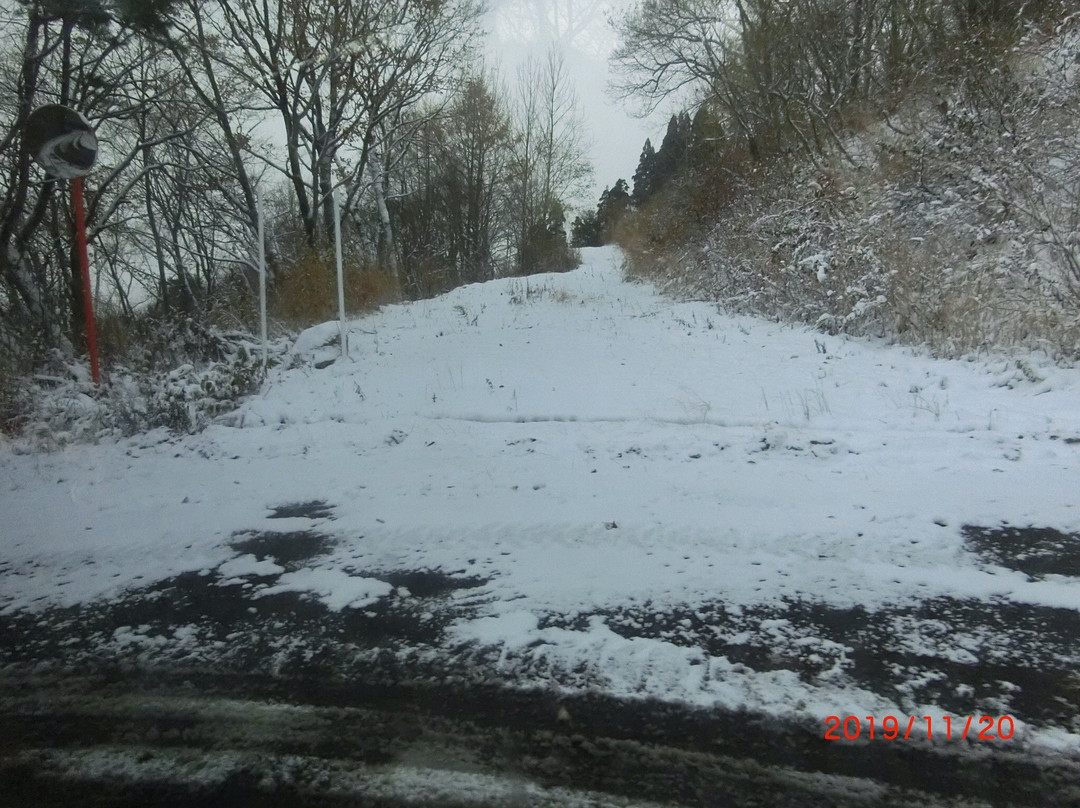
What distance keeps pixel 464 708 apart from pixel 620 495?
1.91 meters

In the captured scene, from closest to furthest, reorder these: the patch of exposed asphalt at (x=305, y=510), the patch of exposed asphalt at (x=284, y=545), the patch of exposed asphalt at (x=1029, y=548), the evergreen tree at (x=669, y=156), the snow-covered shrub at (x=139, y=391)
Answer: the patch of exposed asphalt at (x=1029, y=548) → the patch of exposed asphalt at (x=284, y=545) → the patch of exposed asphalt at (x=305, y=510) → the snow-covered shrub at (x=139, y=391) → the evergreen tree at (x=669, y=156)

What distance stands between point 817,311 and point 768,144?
8.41 meters

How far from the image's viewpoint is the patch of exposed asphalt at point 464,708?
176 centimetres

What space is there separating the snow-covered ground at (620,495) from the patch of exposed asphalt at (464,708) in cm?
9

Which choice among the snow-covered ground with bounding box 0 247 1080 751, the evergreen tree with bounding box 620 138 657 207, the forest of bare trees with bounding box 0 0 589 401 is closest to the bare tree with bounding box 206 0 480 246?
the forest of bare trees with bounding box 0 0 589 401

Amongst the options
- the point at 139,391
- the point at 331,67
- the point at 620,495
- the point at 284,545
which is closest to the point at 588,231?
the point at 331,67

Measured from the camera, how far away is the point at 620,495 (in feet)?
12.6

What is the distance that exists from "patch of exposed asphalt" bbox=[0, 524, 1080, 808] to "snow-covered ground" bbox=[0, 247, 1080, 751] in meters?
0.09

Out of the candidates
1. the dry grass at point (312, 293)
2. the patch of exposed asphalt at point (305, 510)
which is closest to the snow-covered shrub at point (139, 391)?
the patch of exposed asphalt at point (305, 510)

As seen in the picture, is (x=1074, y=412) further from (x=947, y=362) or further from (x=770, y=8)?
(x=770, y=8)

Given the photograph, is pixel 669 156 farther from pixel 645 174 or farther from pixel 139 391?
pixel 139 391

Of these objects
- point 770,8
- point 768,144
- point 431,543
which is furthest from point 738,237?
point 431,543
